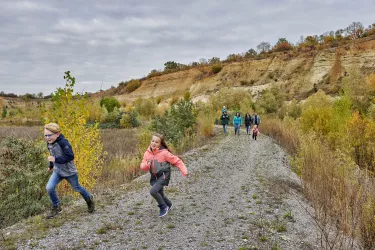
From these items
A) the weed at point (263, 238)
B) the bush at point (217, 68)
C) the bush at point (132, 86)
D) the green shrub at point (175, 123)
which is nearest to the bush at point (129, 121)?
the green shrub at point (175, 123)

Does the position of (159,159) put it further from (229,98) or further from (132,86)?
(132,86)

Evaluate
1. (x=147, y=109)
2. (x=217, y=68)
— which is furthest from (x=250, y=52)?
(x=147, y=109)

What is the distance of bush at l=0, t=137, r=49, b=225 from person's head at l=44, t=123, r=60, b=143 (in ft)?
5.20

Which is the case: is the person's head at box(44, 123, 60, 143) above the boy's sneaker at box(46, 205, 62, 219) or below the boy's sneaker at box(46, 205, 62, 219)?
above

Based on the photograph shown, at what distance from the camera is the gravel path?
14.6 feet

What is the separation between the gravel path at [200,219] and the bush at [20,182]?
102cm

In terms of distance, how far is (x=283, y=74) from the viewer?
4584cm

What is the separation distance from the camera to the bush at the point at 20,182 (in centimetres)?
579

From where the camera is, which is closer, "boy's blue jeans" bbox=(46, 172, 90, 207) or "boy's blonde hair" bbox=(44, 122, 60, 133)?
"boy's blonde hair" bbox=(44, 122, 60, 133)

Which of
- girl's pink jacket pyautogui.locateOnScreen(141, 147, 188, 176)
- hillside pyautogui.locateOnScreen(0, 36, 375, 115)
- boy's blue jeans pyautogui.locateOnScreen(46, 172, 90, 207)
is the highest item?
hillside pyautogui.locateOnScreen(0, 36, 375, 115)

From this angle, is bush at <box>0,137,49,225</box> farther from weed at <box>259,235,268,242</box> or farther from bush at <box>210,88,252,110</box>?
bush at <box>210,88,252,110</box>

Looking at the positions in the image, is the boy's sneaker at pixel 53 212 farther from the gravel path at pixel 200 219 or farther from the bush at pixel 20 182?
the bush at pixel 20 182

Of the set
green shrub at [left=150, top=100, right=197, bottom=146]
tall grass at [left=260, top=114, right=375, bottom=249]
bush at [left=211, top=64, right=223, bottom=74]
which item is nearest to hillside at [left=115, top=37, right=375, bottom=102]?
bush at [left=211, top=64, right=223, bottom=74]

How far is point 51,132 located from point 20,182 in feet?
6.38
